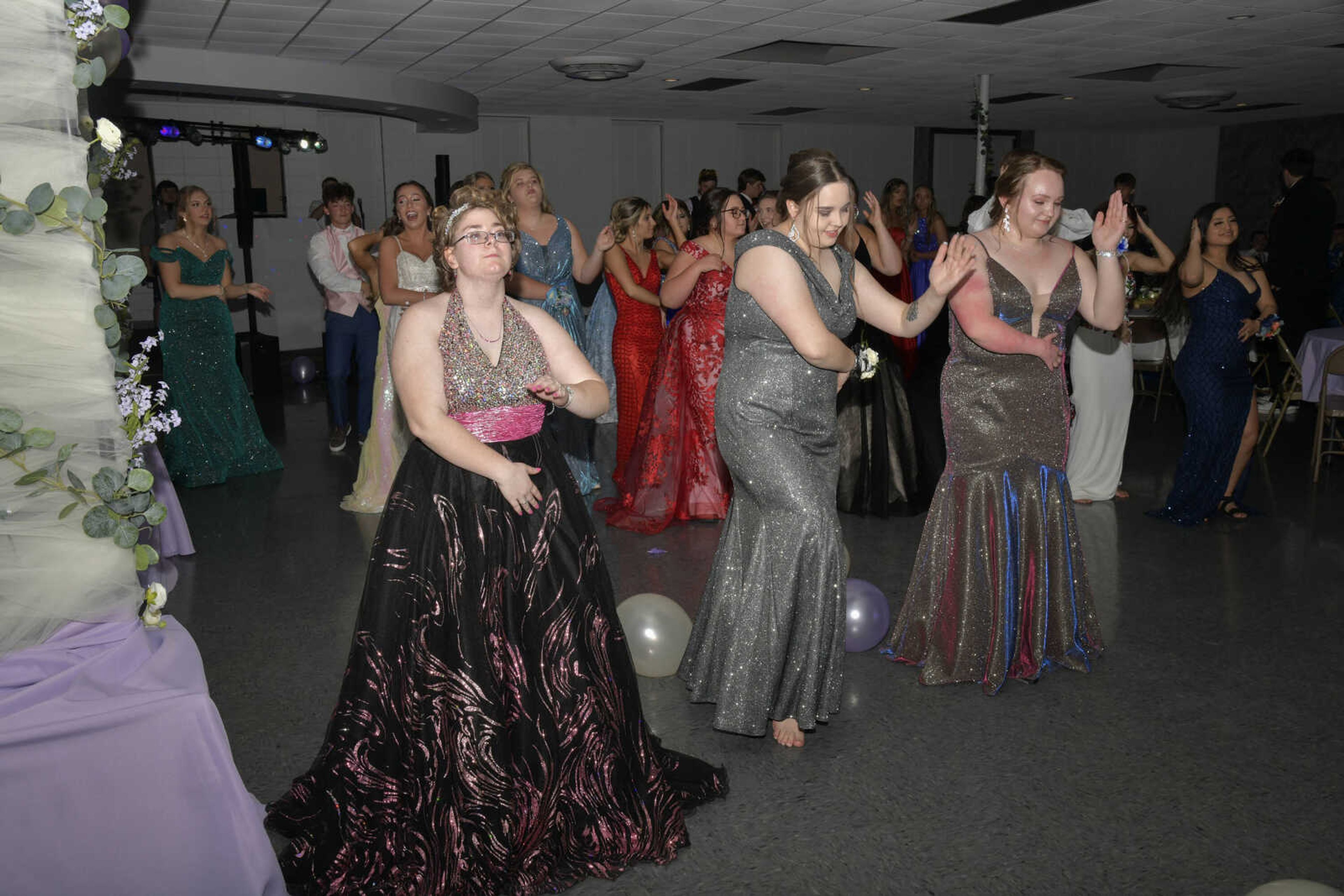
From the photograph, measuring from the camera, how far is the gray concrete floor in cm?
253

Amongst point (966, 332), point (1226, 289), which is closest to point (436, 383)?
point (966, 332)

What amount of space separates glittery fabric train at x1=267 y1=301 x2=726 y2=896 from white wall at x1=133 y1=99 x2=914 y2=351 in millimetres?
9629

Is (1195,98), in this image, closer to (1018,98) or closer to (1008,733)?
(1018,98)

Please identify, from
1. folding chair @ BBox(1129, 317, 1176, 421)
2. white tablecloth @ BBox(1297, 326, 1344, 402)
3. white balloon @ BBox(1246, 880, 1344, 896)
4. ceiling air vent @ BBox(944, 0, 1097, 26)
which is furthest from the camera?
folding chair @ BBox(1129, 317, 1176, 421)

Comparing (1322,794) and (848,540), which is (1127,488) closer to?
(848,540)

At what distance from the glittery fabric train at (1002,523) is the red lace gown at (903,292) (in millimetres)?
2272

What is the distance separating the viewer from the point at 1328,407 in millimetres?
6383

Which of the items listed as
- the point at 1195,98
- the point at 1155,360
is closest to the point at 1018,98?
the point at 1195,98

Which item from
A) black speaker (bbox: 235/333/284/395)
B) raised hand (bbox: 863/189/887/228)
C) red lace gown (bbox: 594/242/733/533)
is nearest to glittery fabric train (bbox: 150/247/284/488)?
red lace gown (bbox: 594/242/733/533)

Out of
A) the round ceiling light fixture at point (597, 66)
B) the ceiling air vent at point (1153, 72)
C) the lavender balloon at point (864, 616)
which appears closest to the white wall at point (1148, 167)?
the ceiling air vent at point (1153, 72)

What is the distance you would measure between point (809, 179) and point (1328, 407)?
194 inches

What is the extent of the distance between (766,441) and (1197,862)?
144 centimetres

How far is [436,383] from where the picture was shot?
8.05 feet

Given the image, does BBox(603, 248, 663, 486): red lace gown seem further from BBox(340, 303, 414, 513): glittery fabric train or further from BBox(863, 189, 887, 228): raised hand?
BBox(863, 189, 887, 228): raised hand
